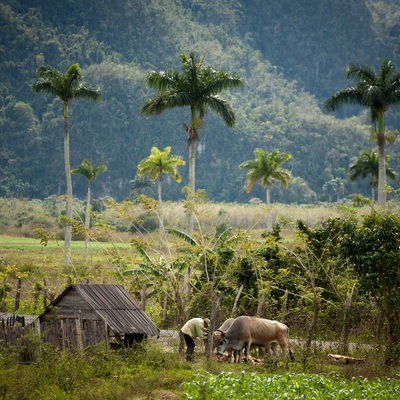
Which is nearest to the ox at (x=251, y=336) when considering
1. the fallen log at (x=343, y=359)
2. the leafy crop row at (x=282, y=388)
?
the fallen log at (x=343, y=359)

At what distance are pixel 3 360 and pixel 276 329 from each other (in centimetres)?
1032

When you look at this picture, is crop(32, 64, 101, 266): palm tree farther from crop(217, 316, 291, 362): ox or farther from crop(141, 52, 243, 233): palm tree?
crop(217, 316, 291, 362): ox

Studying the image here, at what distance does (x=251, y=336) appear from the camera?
2959cm

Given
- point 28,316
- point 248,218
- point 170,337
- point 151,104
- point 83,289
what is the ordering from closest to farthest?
1. point 83,289
2. point 170,337
3. point 28,316
4. point 151,104
5. point 248,218

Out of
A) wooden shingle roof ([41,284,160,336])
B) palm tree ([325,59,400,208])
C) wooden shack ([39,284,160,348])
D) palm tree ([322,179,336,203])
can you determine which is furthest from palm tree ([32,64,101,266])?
palm tree ([322,179,336,203])

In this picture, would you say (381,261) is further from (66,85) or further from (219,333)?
(66,85)

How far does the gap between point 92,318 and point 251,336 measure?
535 centimetres

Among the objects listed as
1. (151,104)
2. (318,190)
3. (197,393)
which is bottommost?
(197,393)

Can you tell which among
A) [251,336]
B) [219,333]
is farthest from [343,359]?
[219,333]

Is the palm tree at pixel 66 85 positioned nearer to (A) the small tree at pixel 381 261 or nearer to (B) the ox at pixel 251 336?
(B) the ox at pixel 251 336

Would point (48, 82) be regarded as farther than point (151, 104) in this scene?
Yes

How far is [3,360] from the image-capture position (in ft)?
74.8

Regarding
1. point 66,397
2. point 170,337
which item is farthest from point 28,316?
point 66,397

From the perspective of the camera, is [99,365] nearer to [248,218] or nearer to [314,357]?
[314,357]
